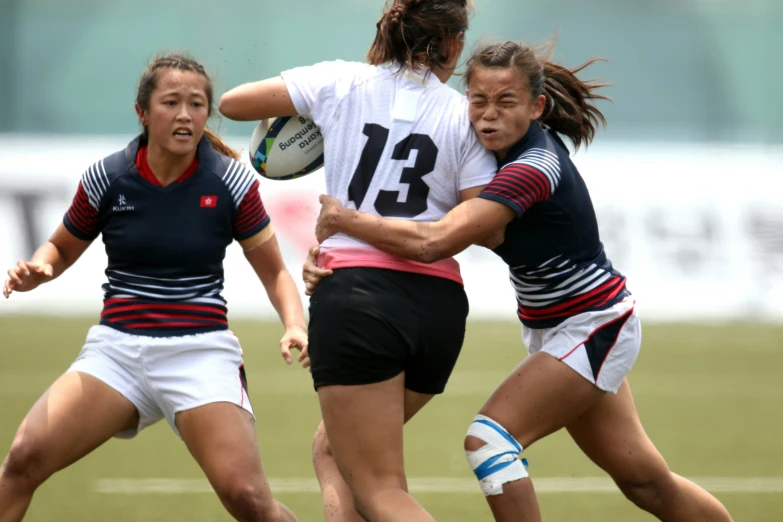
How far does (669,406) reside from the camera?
22.4 ft

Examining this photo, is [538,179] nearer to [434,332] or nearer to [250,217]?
[434,332]

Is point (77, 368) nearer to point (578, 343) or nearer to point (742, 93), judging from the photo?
point (578, 343)

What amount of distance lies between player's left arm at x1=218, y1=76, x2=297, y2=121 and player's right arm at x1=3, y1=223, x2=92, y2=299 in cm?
82

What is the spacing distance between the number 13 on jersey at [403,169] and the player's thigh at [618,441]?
98 centimetres

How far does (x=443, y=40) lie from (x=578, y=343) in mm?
1025

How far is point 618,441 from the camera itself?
3.46 m

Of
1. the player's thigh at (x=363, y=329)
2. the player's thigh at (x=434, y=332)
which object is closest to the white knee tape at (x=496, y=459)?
the player's thigh at (x=434, y=332)

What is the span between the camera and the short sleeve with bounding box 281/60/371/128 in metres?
3.11

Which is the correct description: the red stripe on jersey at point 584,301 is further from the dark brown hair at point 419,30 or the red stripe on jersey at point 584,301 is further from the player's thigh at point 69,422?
the player's thigh at point 69,422

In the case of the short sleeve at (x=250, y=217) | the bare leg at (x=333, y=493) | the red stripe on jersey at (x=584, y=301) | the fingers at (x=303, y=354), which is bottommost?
the bare leg at (x=333, y=493)

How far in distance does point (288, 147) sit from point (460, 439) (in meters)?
2.87

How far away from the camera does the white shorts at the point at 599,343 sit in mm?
3297

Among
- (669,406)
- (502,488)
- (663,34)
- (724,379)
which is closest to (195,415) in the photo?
(502,488)

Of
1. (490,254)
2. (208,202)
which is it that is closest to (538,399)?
(208,202)
